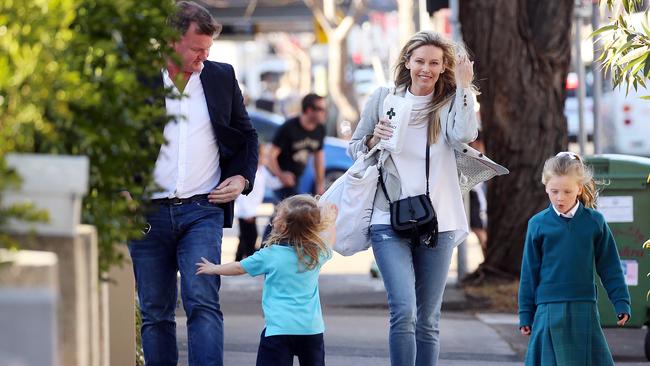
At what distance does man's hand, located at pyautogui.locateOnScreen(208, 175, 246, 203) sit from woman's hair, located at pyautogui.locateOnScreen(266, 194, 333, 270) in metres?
0.21

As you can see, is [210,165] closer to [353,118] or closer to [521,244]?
[521,244]

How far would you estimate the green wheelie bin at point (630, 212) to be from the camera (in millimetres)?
8252

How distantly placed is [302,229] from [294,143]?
8.01 metres

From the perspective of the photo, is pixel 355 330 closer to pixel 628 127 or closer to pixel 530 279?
pixel 530 279

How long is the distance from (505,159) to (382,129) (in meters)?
5.32

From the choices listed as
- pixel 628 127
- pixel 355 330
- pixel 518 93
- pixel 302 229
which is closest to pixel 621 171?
Result: pixel 355 330

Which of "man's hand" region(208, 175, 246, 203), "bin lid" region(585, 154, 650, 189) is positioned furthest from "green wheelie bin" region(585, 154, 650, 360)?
"man's hand" region(208, 175, 246, 203)

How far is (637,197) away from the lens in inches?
330

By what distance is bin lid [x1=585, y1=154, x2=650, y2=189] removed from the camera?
27.3ft

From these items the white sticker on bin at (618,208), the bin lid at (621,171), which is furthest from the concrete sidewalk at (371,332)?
the bin lid at (621,171)

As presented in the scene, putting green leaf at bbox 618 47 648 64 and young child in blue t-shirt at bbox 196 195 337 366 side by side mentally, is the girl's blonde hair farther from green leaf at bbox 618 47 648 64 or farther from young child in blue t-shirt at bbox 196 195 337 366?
young child in blue t-shirt at bbox 196 195 337 366

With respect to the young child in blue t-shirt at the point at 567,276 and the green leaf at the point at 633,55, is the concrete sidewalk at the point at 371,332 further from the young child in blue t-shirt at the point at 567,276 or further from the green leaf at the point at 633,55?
the green leaf at the point at 633,55

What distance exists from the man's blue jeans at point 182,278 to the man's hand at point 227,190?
0.05 m

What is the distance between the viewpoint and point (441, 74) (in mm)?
6250
